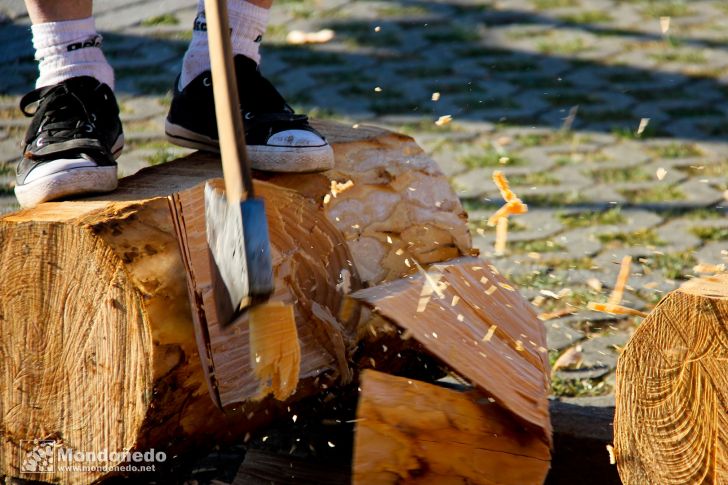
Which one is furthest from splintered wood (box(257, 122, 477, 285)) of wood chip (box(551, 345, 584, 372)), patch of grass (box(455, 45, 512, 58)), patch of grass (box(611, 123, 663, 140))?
patch of grass (box(455, 45, 512, 58))

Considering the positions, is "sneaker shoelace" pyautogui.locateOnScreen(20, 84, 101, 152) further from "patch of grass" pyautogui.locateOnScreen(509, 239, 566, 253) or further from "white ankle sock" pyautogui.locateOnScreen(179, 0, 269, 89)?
"patch of grass" pyautogui.locateOnScreen(509, 239, 566, 253)

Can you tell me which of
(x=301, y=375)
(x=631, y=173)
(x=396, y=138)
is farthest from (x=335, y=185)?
(x=631, y=173)

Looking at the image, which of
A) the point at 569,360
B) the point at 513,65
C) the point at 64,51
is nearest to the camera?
the point at 64,51

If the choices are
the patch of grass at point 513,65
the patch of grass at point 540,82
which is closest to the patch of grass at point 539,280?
the patch of grass at point 540,82

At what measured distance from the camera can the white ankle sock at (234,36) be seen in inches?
96.2

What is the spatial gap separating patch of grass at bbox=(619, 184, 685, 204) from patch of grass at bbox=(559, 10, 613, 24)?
2.42 m

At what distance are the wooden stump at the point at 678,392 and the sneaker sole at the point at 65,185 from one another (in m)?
1.10

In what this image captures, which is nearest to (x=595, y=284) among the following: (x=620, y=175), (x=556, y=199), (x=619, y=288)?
(x=619, y=288)

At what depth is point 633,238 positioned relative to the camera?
11.9ft

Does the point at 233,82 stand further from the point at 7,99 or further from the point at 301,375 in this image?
the point at 7,99

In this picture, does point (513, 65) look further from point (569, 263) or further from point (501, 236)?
point (569, 263)

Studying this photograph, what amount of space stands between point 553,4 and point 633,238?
10.8 ft

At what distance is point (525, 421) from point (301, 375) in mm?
456

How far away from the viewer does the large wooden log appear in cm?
178
